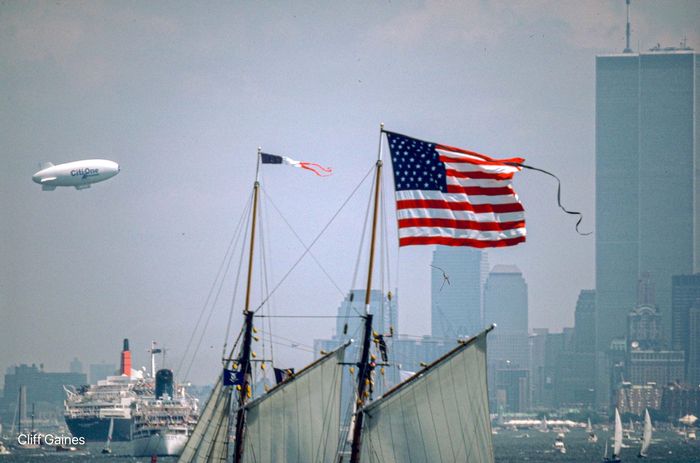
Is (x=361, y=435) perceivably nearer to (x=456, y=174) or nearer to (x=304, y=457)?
(x=304, y=457)

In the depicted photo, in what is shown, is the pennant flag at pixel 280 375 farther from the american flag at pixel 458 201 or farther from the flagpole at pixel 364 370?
the american flag at pixel 458 201

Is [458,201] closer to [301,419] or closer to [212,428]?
[301,419]

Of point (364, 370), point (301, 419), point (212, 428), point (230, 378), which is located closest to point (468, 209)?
point (364, 370)

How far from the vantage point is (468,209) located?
68312 mm

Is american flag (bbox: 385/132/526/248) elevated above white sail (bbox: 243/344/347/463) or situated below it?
above

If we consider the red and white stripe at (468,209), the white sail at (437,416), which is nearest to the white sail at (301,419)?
the white sail at (437,416)

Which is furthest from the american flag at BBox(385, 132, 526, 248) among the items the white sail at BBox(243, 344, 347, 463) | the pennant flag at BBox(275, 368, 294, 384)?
the pennant flag at BBox(275, 368, 294, 384)

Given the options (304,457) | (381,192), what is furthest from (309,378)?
(381,192)

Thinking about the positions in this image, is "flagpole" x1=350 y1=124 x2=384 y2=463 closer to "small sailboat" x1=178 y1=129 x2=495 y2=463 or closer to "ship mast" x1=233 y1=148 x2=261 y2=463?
"small sailboat" x1=178 y1=129 x2=495 y2=463

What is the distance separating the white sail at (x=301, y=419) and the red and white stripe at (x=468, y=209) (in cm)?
1006

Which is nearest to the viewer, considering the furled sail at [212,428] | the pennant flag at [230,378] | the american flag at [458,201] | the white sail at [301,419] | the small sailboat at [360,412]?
the american flag at [458,201]

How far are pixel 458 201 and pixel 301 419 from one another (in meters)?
15.3

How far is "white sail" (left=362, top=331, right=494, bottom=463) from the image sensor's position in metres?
71.2

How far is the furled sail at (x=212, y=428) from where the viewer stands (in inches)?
3184
